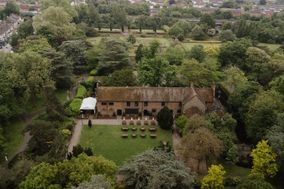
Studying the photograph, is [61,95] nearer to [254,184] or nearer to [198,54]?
[198,54]

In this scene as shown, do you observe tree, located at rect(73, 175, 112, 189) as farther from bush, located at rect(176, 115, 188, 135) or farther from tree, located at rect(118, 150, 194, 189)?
bush, located at rect(176, 115, 188, 135)

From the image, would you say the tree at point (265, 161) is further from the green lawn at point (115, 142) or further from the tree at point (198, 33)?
the tree at point (198, 33)

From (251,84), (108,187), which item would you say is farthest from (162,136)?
(108,187)

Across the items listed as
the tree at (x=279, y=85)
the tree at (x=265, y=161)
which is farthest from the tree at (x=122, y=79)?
the tree at (x=265, y=161)

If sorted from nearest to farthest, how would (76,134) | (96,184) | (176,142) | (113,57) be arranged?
(96,184) → (176,142) → (76,134) → (113,57)

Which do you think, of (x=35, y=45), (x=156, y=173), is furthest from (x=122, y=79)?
(x=156, y=173)
